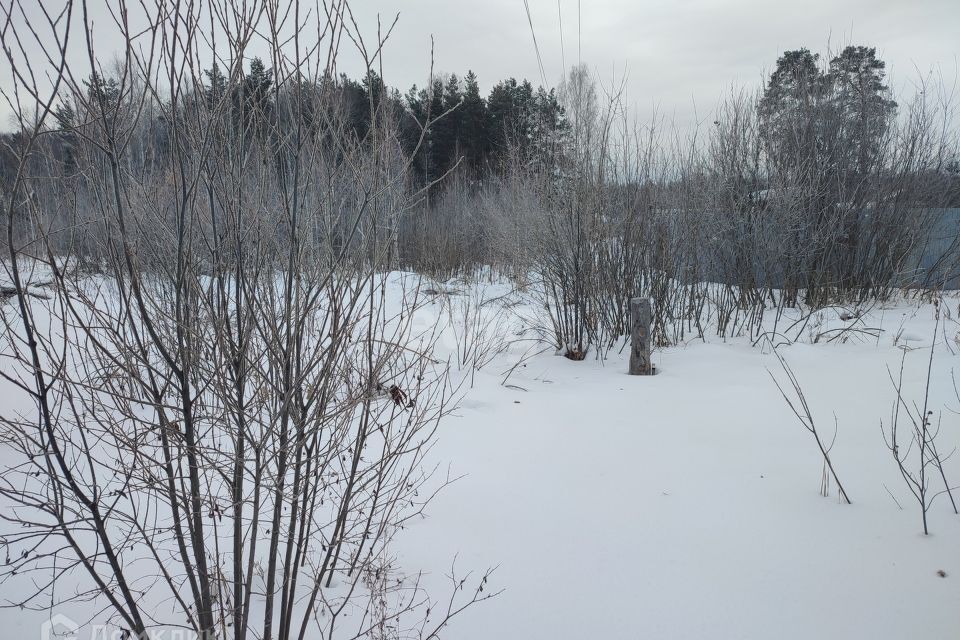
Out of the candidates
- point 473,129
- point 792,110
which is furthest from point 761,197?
point 473,129

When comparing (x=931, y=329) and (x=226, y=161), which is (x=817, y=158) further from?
(x=226, y=161)

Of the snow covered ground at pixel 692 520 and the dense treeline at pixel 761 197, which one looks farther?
the dense treeline at pixel 761 197

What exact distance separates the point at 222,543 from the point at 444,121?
2228cm

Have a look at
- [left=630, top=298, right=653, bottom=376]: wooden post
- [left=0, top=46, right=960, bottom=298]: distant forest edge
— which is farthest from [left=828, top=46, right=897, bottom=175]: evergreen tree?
[left=630, top=298, right=653, bottom=376]: wooden post

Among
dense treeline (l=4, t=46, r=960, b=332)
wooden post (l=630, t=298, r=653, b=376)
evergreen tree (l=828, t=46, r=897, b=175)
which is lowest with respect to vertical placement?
wooden post (l=630, t=298, r=653, b=376)

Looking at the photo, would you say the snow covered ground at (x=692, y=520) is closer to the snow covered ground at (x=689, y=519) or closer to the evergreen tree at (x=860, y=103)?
the snow covered ground at (x=689, y=519)

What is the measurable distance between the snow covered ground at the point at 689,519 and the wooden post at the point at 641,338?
378 millimetres

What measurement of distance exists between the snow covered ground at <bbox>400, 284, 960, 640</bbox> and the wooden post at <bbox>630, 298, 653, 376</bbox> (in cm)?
46

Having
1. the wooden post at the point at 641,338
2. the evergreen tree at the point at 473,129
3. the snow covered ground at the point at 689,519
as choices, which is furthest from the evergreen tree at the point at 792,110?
the evergreen tree at the point at 473,129

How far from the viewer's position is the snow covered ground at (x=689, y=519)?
5.38 ft

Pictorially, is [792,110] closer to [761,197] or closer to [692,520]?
[761,197]

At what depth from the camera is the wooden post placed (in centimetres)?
416

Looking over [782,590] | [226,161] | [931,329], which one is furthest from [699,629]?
[931,329]

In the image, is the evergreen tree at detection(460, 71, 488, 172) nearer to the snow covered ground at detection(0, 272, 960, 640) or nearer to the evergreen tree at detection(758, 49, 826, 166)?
the evergreen tree at detection(758, 49, 826, 166)
